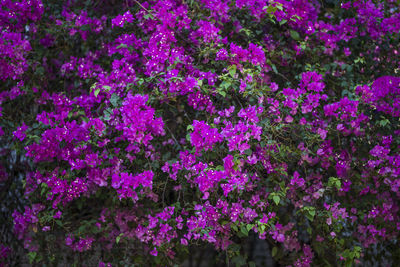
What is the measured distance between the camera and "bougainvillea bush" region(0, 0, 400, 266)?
271 cm

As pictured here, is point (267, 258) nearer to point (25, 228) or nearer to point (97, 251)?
point (97, 251)

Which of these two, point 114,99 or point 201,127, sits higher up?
point 114,99

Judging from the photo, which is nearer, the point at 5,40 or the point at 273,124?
the point at 273,124

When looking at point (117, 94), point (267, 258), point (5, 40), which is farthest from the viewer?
point (267, 258)

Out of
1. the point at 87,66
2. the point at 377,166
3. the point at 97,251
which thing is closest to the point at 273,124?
the point at 377,166

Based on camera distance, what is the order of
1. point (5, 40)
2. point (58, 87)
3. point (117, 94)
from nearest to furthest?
point (117, 94) → point (5, 40) → point (58, 87)

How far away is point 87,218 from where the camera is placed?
386cm

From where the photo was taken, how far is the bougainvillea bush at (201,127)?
8.91 ft

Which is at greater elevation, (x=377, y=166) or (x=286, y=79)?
(x=286, y=79)

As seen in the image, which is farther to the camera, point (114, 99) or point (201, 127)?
point (114, 99)

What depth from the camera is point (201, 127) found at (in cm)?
255

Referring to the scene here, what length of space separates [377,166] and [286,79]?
2.96ft

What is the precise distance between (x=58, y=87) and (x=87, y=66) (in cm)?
50

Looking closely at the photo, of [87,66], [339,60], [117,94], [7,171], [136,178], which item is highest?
[339,60]
